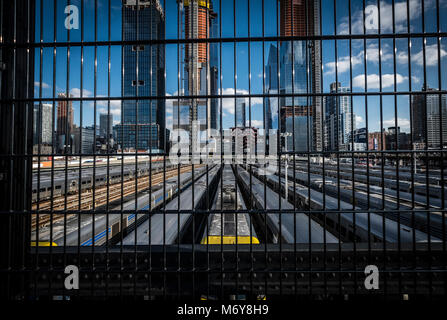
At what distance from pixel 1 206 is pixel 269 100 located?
15.0 feet

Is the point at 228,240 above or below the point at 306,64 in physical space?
below

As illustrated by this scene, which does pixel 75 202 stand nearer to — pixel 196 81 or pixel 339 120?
pixel 196 81

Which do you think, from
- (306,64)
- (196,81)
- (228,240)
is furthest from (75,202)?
(306,64)

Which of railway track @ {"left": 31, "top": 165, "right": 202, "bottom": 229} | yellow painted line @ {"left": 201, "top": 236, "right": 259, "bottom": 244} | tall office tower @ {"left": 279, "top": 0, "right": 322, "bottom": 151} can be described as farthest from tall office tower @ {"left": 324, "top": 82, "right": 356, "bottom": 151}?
yellow painted line @ {"left": 201, "top": 236, "right": 259, "bottom": 244}

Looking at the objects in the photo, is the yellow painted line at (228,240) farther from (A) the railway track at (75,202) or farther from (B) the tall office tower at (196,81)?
(B) the tall office tower at (196,81)

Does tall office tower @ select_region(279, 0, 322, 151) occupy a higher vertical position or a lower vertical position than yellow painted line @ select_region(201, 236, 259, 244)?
higher

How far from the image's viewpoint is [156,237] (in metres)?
6.93

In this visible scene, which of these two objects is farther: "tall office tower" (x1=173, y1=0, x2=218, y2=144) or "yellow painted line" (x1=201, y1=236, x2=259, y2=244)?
"yellow painted line" (x1=201, y1=236, x2=259, y2=244)

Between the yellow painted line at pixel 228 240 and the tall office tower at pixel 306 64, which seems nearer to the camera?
the tall office tower at pixel 306 64

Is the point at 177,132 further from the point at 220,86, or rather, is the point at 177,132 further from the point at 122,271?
the point at 122,271

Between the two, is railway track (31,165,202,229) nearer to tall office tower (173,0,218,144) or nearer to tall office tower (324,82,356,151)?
tall office tower (173,0,218,144)

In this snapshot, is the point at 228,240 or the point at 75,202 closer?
the point at 228,240

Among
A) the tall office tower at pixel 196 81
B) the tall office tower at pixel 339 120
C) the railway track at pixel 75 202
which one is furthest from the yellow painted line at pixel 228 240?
the tall office tower at pixel 339 120
